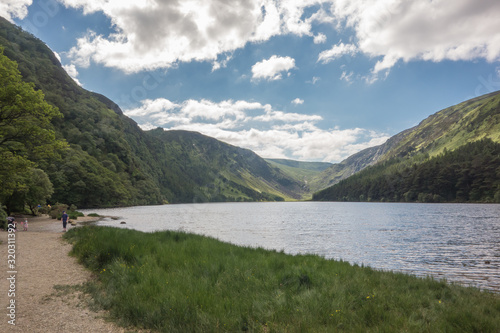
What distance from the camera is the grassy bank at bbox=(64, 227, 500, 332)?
7.76 metres

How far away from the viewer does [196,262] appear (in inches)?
544

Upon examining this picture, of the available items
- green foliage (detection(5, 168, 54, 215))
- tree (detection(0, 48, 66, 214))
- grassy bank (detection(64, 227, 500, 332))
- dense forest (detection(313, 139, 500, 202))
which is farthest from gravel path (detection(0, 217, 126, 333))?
dense forest (detection(313, 139, 500, 202))

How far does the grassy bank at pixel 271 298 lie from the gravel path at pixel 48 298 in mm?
723

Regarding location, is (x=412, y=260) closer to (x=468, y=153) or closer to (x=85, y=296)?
(x=85, y=296)

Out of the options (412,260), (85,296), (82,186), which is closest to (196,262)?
(85,296)

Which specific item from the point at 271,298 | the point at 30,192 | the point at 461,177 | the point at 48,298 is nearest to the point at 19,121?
the point at 48,298

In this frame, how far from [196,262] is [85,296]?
194 inches

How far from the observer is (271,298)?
9539mm

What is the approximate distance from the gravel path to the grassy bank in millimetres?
723

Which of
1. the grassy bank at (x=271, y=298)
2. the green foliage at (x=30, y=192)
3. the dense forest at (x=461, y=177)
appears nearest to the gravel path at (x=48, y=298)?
the grassy bank at (x=271, y=298)

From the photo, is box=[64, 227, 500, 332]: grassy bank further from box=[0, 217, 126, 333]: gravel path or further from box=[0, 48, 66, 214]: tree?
box=[0, 48, 66, 214]: tree

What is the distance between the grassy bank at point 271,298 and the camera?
7758mm

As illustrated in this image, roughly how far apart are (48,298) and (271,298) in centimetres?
850

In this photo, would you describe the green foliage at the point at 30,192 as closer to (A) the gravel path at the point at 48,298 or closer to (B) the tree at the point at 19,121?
(B) the tree at the point at 19,121
